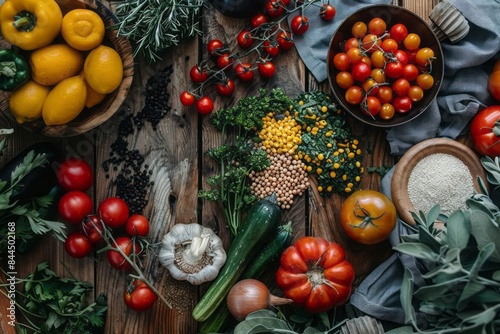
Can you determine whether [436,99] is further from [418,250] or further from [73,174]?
[73,174]

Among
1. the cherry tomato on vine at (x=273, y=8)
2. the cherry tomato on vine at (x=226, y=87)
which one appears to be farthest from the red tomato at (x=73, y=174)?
the cherry tomato on vine at (x=273, y=8)

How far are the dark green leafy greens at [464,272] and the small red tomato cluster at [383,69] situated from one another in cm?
44

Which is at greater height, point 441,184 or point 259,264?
point 441,184

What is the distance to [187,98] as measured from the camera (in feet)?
5.43

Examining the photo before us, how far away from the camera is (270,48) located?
1.68 m

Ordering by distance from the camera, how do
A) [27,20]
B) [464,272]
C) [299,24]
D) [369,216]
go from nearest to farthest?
[464,272], [27,20], [369,216], [299,24]

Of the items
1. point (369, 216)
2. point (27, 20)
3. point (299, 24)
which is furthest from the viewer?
point (299, 24)

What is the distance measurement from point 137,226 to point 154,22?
598 millimetres

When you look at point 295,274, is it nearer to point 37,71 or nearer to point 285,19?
point 285,19

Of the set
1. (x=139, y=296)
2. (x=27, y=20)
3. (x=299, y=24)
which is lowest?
(x=139, y=296)

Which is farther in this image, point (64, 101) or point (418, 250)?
point (64, 101)

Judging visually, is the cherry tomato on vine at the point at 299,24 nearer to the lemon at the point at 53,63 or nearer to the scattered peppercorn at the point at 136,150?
the scattered peppercorn at the point at 136,150

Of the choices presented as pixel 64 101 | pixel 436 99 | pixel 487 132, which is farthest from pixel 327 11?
pixel 64 101

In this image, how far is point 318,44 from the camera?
68.2 inches
